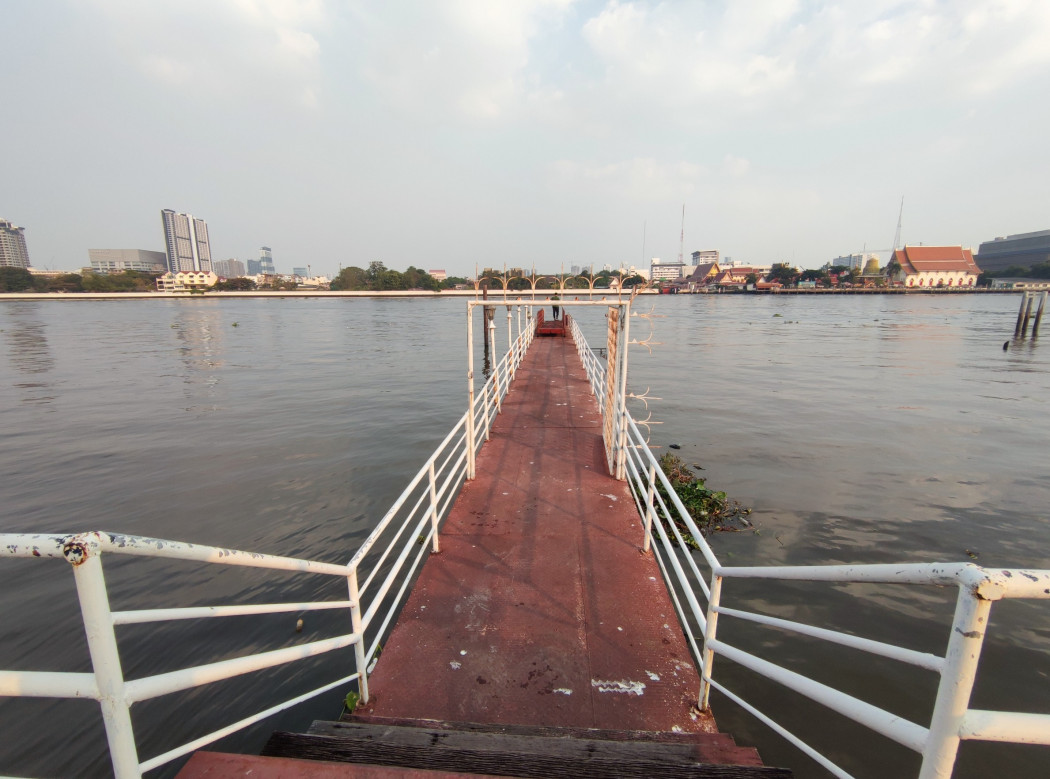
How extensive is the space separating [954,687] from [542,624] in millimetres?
3214

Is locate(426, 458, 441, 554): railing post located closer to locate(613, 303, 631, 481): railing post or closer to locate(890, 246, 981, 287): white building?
locate(613, 303, 631, 481): railing post

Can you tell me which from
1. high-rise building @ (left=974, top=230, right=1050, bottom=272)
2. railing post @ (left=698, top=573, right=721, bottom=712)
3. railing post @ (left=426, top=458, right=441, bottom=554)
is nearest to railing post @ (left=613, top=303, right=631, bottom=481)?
railing post @ (left=426, top=458, right=441, bottom=554)

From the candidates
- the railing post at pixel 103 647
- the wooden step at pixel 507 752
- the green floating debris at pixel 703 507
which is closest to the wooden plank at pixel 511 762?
the wooden step at pixel 507 752

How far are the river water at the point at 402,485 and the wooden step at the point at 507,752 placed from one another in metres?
2.71

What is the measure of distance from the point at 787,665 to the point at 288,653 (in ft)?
17.9

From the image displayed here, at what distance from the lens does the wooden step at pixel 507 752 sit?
235 cm

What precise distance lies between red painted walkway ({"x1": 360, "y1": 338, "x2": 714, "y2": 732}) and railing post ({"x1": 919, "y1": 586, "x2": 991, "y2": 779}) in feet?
6.94

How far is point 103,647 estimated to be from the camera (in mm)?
1339

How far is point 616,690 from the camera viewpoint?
3.38m

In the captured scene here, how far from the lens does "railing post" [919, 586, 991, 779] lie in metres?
1.20

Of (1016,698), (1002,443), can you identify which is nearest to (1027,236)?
(1002,443)

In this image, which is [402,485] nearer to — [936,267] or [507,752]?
[507,752]

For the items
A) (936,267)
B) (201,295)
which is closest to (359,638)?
(201,295)

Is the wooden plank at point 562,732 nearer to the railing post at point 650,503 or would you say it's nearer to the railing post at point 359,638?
the railing post at point 359,638
